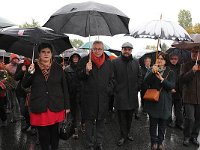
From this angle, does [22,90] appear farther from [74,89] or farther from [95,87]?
[95,87]

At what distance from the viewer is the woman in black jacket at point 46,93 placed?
433 centimetres

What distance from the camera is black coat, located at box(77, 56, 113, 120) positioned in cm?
520

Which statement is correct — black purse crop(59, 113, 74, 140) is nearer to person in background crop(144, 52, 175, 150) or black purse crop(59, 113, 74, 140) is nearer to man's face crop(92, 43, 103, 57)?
man's face crop(92, 43, 103, 57)

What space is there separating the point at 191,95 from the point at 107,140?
1.92 metres

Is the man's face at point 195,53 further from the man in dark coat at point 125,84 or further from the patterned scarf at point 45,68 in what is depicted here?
the patterned scarf at point 45,68

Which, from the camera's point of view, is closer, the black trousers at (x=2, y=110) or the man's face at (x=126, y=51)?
the man's face at (x=126, y=51)

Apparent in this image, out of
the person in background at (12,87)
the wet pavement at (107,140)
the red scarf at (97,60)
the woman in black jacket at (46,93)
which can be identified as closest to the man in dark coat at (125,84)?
the wet pavement at (107,140)

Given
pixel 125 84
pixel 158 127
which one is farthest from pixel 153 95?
pixel 125 84

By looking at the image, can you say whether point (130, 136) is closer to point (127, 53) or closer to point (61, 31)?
point (127, 53)

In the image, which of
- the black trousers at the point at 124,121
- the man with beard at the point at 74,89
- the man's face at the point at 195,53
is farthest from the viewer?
the man with beard at the point at 74,89

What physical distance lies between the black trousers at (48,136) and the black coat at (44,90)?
31 centimetres

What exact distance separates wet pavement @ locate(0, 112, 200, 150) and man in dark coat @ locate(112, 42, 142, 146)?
31cm

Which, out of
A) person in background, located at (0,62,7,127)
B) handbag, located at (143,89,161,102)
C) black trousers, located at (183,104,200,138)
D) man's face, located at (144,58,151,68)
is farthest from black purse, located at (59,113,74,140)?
man's face, located at (144,58,151,68)

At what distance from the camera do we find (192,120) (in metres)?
5.77
